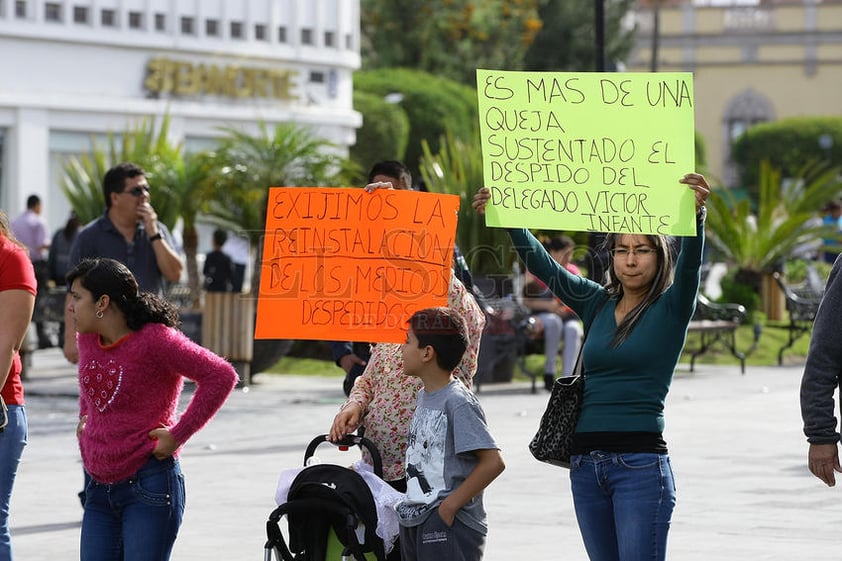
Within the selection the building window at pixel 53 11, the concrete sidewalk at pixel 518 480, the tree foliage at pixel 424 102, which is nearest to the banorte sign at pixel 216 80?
the building window at pixel 53 11

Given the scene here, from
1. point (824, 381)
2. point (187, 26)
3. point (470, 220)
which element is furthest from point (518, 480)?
point (187, 26)

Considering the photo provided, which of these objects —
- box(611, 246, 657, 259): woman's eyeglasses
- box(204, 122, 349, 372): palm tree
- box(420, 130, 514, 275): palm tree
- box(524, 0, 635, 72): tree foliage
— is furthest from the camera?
box(524, 0, 635, 72): tree foliage

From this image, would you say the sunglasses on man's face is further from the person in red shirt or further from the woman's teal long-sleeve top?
the woman's teal long-sleeve top

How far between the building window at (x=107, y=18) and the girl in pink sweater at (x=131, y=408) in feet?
107

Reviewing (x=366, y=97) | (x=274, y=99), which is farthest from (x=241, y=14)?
(x=366, y=97)

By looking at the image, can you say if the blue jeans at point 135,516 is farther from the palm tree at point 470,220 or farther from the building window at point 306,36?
the building window at point 306,36

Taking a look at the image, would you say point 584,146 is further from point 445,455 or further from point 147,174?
point 147,174

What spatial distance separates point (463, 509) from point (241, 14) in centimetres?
3589

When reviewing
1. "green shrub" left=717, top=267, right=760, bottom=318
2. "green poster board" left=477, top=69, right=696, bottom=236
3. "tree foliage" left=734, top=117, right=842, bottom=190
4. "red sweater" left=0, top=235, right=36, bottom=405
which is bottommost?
"green shrub" left=717, top=267, right=760, bottom=318

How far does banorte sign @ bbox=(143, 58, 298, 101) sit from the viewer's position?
38.3 m

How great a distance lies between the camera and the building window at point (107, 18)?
37406 millimetres

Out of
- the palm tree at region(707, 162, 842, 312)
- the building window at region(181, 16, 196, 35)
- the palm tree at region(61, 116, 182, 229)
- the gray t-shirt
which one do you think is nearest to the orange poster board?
the gray t-shirt

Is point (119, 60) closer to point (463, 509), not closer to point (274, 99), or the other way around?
point (274, 99)

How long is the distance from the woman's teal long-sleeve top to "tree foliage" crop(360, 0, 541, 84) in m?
51.9
